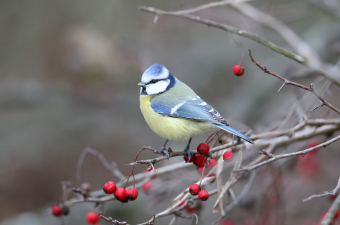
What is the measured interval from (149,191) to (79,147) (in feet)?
8.21

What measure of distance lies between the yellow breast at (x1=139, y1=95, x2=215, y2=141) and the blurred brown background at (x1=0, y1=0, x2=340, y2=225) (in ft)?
3.82

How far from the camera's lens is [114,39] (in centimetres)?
480

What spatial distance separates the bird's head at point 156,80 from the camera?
241cm

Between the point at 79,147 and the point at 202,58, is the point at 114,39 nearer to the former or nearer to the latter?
the point at 202,58

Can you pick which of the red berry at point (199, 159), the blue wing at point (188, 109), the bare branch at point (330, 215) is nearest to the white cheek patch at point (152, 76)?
the blue wing at point (188, 109)

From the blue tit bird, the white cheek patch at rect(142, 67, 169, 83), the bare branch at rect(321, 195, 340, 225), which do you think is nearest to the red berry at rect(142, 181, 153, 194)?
the blue tit bird

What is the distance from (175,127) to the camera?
2.25m

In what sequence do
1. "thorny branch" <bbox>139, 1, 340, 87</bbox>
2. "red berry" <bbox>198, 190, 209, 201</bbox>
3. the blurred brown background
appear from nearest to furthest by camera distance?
1. "red berry" <bbox>198, 190, 209, 201</bbox>
2. "thorny branch" <bbox>139, 1, 340, 87</bbox>
3. the blurred brown background

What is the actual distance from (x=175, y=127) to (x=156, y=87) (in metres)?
0.43

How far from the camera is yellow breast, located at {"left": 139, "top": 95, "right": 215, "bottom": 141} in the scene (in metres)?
2.23

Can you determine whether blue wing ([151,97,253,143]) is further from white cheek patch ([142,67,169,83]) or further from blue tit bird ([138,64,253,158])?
white cheek patch ([142,67,169,83])

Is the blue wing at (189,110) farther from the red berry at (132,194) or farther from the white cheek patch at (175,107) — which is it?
the red berry at (132,194)

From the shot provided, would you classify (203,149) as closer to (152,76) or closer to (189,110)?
(189,110)

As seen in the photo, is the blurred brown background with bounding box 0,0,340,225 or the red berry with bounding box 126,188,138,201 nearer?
the red berry with bounding box 126,188,138,201
